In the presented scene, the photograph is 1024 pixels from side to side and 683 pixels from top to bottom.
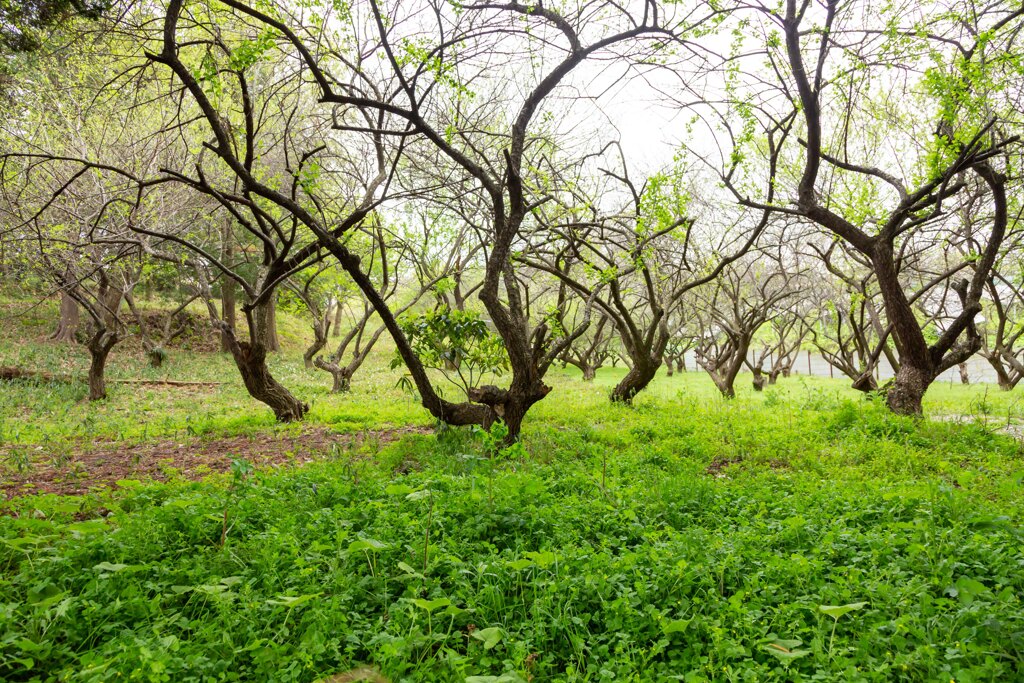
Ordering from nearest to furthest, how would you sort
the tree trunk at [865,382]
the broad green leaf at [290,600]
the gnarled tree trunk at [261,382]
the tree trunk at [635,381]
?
the broad green leaf at [290,600]
the gnarled tree trunk at [261,382]
the tree trunk at [635,381]
the tree trunk at [865,382]

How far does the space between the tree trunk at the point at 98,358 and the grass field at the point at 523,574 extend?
250 inches

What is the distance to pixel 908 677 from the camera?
2506 millimetres

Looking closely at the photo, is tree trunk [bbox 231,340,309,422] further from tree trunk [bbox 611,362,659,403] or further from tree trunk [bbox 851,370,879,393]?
tree trunk [bbox 851,370,879,393]

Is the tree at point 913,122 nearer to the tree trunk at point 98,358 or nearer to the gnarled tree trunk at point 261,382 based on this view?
the gnarled tree trunk at point 261,382

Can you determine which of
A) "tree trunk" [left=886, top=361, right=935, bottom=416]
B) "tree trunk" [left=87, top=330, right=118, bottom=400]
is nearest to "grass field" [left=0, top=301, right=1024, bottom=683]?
"tree trunk" [left=886, top=361, right=935, bottom=416]

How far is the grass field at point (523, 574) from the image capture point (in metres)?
2.61

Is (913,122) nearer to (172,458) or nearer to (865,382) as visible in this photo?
(865,382)

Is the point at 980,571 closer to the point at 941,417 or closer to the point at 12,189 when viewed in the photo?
the point at 941,417

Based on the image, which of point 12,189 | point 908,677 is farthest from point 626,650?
point 12,189

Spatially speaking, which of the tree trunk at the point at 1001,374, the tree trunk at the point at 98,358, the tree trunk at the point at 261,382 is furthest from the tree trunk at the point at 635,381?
the tree trunk at the point at 1001,374

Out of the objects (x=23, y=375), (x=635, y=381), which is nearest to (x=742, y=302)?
(x=635, y=381)

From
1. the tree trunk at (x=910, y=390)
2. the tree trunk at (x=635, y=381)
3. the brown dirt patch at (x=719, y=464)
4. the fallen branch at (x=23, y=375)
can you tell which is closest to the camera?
the brown dirt patch at (x=719, y=464)

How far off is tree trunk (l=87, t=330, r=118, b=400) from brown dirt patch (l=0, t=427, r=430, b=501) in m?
5.10

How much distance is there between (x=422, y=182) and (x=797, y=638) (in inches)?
449
